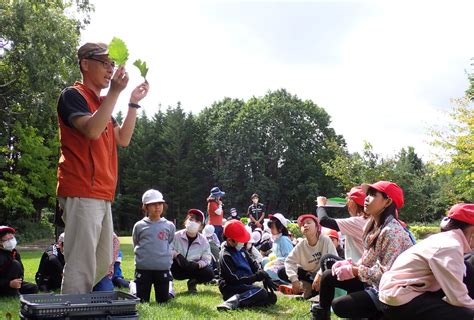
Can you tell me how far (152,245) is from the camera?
701cm

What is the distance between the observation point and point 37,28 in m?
18.2

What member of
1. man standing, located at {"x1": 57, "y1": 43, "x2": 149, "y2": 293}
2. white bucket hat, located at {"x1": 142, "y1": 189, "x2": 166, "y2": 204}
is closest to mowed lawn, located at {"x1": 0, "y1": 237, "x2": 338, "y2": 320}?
white bucket hat, located at {"x1": 142, "y1": 189, "x2": 166, "y2": 204}

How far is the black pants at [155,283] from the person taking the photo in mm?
6883

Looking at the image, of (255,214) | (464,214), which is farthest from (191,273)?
(255,214)

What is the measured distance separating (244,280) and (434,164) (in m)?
20.0

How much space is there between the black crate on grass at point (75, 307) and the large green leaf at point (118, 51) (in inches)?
52.8

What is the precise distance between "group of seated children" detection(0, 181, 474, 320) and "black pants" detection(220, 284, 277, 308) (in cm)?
1

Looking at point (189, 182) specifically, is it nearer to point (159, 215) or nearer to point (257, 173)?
point (257, 173)

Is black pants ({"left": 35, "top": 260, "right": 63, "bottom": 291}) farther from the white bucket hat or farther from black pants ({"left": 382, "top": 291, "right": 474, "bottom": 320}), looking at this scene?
black pants ({"left": 382, "top": 291, "right": 474, "bottom": 320})

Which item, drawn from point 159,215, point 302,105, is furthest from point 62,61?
point 302,105

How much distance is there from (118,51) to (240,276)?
15.1ft

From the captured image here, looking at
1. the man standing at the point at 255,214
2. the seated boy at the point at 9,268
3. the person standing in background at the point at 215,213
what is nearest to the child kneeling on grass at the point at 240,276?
the seated boy at the point at 9,268

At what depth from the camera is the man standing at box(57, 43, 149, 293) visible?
9.20 ft

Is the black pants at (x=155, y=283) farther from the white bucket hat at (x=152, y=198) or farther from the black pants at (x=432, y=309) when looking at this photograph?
the black pants at (x=432, y=309)
